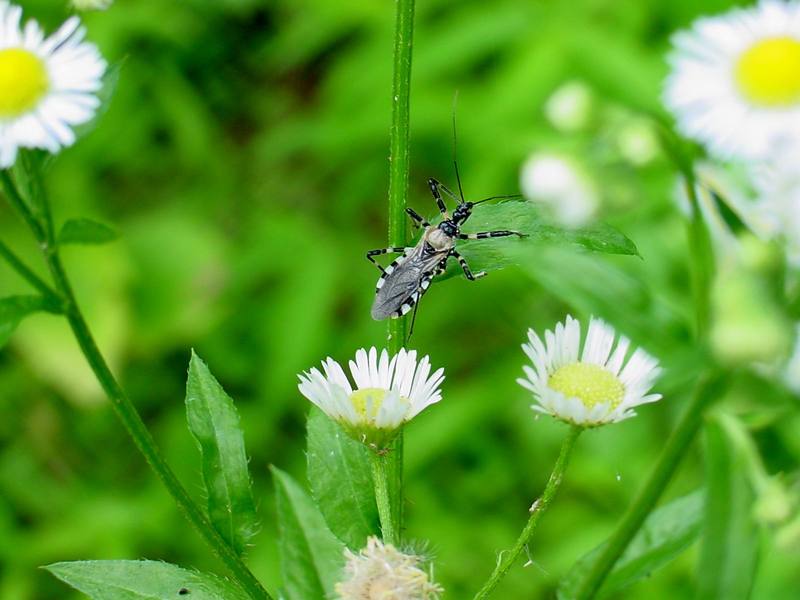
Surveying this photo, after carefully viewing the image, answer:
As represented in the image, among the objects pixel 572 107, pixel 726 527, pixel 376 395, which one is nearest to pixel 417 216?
pixel 376 395

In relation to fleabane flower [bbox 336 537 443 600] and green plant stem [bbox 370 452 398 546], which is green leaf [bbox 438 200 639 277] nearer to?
green plant stem [bbox 370 452 398 546]

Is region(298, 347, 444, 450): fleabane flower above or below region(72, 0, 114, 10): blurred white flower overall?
below

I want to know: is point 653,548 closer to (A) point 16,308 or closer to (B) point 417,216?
(A) point 16,308

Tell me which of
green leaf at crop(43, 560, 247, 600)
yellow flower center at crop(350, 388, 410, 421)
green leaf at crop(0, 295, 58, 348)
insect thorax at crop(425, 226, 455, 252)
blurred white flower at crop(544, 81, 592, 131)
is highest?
insect thorax at crop(425, 226, 455, 252)

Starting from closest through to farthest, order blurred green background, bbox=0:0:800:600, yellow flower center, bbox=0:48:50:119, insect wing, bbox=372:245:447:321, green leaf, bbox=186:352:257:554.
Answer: green leaf, bbox=186:352:257:554, yellow flower center, bbox=0:48:50:119, insect wing, bbox=372:245:447:321, blurred green background, bbox=0:0:800:600

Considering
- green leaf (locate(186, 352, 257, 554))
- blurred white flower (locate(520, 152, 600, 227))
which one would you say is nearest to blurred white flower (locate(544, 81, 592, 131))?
blurred white flower (locate(520, 152, 600, 227))

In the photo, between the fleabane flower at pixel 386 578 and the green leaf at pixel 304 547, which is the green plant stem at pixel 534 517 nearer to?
the fleabane flower at pixel 386 578

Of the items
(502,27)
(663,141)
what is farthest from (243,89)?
(663,141)

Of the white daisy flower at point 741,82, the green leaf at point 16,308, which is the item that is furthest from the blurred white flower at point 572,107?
the green leaf at point 16,308
